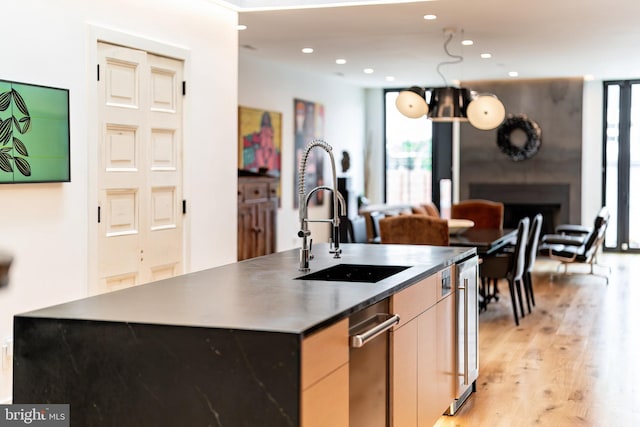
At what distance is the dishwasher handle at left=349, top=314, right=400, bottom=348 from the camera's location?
262 centimetres

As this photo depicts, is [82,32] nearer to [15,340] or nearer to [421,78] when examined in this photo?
[15,340]

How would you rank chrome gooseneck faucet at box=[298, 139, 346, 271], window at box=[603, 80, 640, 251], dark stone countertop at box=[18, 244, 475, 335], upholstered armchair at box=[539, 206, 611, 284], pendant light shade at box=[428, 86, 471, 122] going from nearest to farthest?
dark stone countertop at box=[18, 244, 475, 335]
chrome gooseneck faucet at box=[298, 139, 346, 271]
pendant light shade at box=[428, 86, 471, 122]
upholstered armchair at box=[539, 206, 611, 284]
window at box=[603, 80, 640, 251]

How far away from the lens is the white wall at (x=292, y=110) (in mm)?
9844

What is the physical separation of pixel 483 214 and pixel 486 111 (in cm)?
258

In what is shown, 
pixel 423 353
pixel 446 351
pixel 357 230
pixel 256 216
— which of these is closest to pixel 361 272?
pixel 423 353

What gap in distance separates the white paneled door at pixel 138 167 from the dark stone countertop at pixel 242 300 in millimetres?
1517

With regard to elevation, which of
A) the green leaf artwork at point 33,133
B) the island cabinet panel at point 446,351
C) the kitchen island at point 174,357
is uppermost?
the green leaf artwork at point 33,133

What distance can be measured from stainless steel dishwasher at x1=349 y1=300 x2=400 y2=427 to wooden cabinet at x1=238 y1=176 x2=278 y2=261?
16.1 ft

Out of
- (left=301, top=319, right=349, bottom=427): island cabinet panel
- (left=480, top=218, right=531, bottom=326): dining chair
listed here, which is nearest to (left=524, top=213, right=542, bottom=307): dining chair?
(left=480, top=218, right=531, bottom=326): dining chair

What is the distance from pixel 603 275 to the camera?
9789 millimetres

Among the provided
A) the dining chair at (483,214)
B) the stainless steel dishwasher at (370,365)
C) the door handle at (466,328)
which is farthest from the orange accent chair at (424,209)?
the stainless steel dishwasher at (370,365)

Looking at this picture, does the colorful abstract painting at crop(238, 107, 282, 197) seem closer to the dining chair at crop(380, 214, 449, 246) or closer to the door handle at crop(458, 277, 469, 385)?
the dining chair at crop(380, 214, 449, 246)

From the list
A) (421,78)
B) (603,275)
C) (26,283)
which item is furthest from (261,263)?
(421,78)

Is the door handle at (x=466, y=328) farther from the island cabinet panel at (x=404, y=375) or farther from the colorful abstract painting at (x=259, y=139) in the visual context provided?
the colorful abstract painting at (x=259, y=139)
